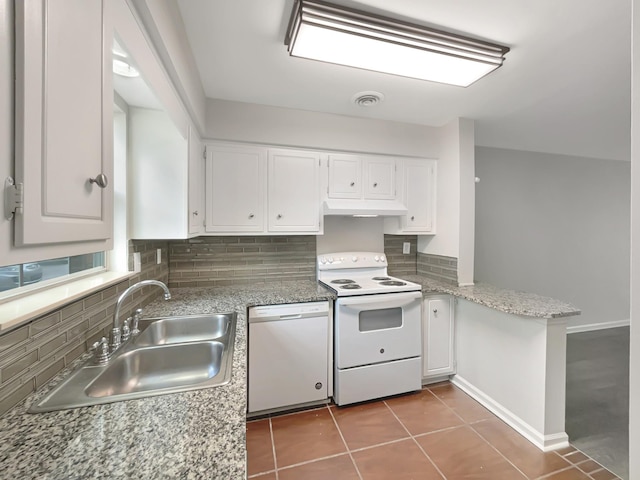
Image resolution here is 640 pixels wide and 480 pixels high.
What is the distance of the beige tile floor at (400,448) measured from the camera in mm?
1609

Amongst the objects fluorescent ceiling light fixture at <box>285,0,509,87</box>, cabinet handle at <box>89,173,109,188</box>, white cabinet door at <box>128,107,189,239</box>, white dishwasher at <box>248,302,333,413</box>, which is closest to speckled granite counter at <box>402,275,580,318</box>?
white dishwasher at <box>248,302,333,413</box>

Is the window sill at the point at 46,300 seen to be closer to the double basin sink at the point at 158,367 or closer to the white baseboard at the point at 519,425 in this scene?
the double basin sink at the point at 158,367

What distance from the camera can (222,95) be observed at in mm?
2166

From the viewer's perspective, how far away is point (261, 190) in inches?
93.1

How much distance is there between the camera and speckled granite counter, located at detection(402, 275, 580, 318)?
179 centimetres

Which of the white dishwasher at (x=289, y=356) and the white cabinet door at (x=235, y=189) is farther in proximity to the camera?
the white cabinet door at (x=235, y=189)

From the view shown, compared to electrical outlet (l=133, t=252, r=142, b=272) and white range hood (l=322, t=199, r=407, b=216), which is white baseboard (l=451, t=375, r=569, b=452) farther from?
electrical outlet (l=133, t=252, r=142, b=272)

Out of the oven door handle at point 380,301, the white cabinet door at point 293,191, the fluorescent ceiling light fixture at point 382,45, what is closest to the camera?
the fluorescent ceiling light fixture at point 382,45

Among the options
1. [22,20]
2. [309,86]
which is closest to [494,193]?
[309,86]

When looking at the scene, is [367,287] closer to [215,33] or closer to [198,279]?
[198,279]

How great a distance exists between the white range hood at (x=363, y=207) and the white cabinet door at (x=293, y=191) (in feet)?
0.46

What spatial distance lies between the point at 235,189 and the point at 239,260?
68cm

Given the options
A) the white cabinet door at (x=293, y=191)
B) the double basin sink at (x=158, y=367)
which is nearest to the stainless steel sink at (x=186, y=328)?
the double basin sink at (x=158, y=367)

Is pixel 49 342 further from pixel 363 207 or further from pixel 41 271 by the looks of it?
pixel 363 207
